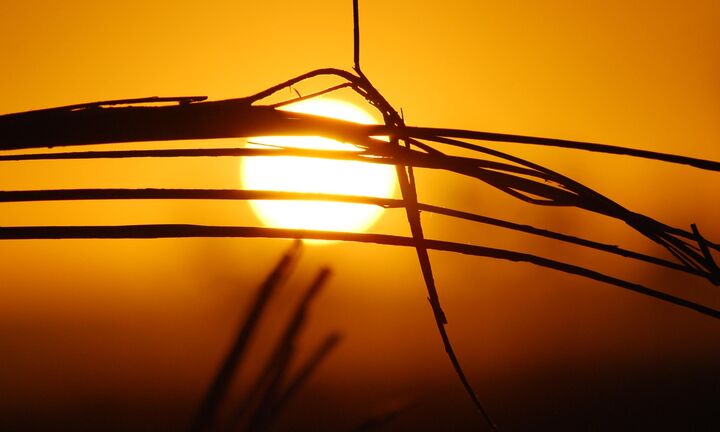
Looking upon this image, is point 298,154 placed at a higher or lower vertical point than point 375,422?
higher

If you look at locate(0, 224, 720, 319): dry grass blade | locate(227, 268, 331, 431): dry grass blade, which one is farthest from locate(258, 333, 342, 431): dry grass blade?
locate(0, 224, 720, 319): dry grass blade

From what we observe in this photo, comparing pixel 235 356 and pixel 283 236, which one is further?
pixel 283 236

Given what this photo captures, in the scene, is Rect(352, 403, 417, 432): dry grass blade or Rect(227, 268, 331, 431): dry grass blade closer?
Rect(227, 268, 331, 431): dry grass blade

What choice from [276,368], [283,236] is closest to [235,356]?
[276,368]

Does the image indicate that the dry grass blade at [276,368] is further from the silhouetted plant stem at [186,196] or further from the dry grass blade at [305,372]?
the silhouetted plant stem at [186,196]

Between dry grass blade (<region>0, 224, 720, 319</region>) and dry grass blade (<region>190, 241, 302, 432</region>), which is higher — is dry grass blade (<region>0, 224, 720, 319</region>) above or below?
above

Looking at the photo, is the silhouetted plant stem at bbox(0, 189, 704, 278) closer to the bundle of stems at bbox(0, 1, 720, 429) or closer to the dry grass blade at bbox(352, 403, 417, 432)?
the bundle of stems at bbox(0, 1, 720, 429)

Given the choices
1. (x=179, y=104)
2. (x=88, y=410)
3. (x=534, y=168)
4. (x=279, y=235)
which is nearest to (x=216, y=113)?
(x=179, y=104)

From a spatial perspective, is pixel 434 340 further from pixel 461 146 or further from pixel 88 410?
pixel 461 146

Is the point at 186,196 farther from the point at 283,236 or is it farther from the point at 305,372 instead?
the point at 305,372
